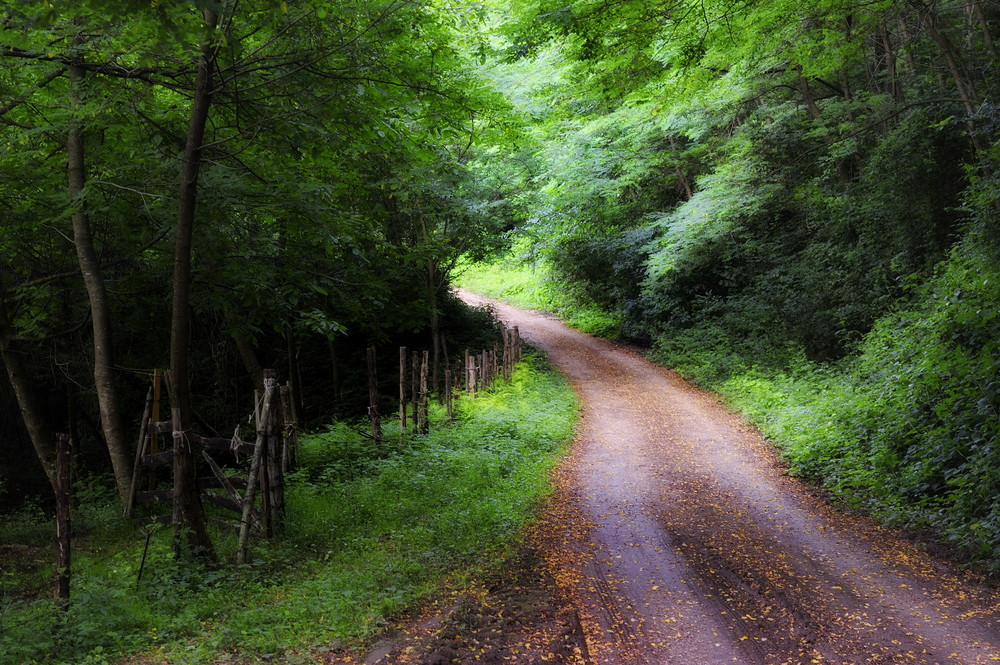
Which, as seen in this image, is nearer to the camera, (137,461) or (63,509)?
(63,509)

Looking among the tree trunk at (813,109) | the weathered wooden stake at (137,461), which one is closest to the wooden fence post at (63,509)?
the weathered wooden stake at (137,461)

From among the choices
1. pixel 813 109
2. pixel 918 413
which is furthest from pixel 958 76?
pixel 918 413

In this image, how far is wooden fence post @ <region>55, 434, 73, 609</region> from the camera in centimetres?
521

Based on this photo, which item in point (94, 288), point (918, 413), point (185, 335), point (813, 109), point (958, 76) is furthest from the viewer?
point (813, 109)

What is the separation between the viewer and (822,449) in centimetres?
1062

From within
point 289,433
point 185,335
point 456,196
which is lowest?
point 289,433

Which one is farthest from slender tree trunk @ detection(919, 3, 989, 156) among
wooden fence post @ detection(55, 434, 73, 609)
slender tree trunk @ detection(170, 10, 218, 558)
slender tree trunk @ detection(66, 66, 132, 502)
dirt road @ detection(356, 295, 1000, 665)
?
wooden fence post @ detection(55, 434, 73, 609)

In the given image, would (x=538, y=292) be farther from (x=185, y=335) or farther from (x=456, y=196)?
(x=185, y=335)

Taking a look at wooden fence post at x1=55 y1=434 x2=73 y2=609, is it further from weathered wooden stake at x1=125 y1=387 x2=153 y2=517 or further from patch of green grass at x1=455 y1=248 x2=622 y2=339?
patch of green grass at x1=455 y1=248 x2=622 y2=339

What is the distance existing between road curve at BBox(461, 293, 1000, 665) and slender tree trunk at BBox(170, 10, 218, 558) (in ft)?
12.8

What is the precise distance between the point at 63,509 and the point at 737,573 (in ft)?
20.8

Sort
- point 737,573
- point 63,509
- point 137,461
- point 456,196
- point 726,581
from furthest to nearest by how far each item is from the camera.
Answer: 1. point 456,196
2. point 137,461
3. point 737,573
4. point 726,581
5. point 63,509

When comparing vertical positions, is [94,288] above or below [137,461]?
above

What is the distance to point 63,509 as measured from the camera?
17.5 ft
